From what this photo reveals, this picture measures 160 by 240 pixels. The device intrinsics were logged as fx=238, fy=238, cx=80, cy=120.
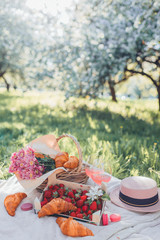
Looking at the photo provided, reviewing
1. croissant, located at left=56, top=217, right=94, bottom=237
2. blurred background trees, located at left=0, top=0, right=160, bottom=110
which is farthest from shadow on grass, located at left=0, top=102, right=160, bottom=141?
croissant, located at left=56, top=217, right=94, bottom=237

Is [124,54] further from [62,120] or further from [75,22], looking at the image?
[62,120]

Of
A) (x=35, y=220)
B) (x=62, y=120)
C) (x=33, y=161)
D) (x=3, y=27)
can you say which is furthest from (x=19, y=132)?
(x=3, y=27)

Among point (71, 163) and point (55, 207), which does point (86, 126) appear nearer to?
point (71, 163)

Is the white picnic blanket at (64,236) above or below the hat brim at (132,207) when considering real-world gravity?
below

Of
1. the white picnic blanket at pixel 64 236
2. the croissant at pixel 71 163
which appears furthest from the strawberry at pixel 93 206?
the croissant at pixel 71 163

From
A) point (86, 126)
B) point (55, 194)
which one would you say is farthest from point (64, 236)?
point (86, 126)

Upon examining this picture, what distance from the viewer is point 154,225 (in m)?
2.35

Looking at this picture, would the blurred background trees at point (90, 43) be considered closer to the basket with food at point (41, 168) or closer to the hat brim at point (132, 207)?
the basket with food at point (41, 168)

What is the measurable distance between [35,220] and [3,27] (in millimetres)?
11913

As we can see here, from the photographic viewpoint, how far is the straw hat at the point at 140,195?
Result: 96.7 inches

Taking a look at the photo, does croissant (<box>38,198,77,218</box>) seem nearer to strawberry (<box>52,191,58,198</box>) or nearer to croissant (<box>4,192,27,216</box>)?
strawberry (<box>52,191,58,198</box>)

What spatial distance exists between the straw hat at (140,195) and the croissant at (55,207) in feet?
2.04

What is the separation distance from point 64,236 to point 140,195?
2.86 feet

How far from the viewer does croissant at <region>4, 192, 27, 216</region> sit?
2471mm
